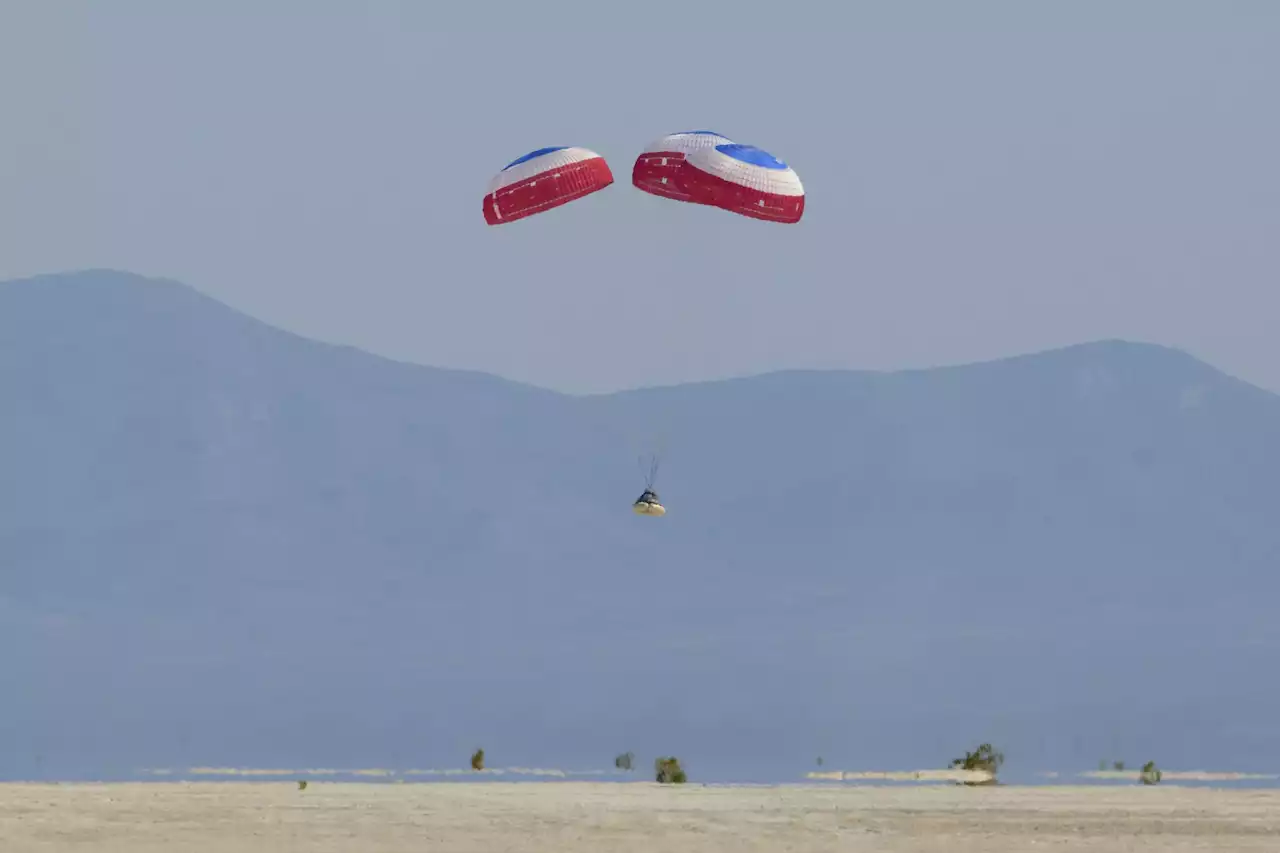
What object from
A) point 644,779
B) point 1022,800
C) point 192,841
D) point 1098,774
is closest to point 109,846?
point 192,841

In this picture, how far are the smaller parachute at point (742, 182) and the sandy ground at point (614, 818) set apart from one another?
1229 centimetres

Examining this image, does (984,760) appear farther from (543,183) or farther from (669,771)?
(543,183)

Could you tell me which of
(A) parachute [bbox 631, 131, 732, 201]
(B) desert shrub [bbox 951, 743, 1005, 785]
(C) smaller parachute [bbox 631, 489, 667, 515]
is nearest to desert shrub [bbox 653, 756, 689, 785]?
(B) desert shrub [bbox 951, 743, 1005, 785]

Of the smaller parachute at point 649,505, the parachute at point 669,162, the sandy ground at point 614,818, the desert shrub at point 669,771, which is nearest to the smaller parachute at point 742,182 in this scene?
the parachute at point 669,162

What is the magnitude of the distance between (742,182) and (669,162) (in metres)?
2.11

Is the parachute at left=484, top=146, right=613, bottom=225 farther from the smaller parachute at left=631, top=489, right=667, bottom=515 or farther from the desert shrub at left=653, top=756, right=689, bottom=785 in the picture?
the desert shrub at left=653, top=756, right=689, bottom=785

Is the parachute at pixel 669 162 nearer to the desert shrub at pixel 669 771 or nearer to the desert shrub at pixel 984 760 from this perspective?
the desert shrub at pixel 669 771

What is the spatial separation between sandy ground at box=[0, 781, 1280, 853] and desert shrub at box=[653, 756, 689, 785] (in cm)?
627

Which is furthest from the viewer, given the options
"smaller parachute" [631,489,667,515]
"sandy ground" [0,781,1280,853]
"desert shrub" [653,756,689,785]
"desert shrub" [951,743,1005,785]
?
"desert shrub" [951,743,1005,785]

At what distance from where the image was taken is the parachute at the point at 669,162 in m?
46.4

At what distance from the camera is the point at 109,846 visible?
3819cm

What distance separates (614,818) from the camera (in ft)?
143

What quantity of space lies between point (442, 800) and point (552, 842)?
850cm

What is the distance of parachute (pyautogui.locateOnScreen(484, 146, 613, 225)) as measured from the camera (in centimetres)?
4616
